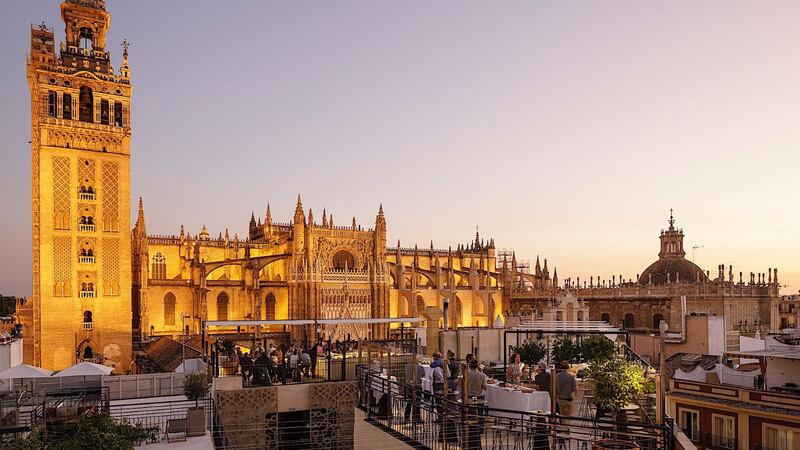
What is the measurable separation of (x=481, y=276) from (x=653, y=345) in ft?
93.7

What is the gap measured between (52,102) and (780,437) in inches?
1506

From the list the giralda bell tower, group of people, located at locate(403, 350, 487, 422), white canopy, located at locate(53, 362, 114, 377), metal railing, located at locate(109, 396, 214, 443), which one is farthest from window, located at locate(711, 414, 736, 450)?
the giralda bell tower

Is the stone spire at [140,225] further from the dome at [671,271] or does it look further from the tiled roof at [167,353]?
the dome at [671,271]

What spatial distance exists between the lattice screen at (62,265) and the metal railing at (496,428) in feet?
88.1

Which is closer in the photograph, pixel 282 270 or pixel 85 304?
pixel 85 304

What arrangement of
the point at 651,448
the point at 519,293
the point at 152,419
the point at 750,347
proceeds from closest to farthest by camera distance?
the point at 651,448 < the point at 152,419 < the point at 750,347 < the point at 519,293

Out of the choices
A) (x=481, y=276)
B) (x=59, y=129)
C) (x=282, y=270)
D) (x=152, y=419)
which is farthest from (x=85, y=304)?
(x=481, y=276)

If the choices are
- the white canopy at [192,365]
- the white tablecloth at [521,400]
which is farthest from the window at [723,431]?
the white canopy at [192,365]

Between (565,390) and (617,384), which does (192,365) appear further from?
(617,384)

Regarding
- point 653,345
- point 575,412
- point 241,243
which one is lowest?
point 653,345

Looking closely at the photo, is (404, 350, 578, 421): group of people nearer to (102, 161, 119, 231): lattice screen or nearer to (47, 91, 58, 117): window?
(102, 161, 119, 231): lattice screen

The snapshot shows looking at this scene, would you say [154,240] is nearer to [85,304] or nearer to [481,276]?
[85,304]

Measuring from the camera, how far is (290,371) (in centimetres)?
1939

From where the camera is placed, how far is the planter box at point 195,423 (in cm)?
1625
